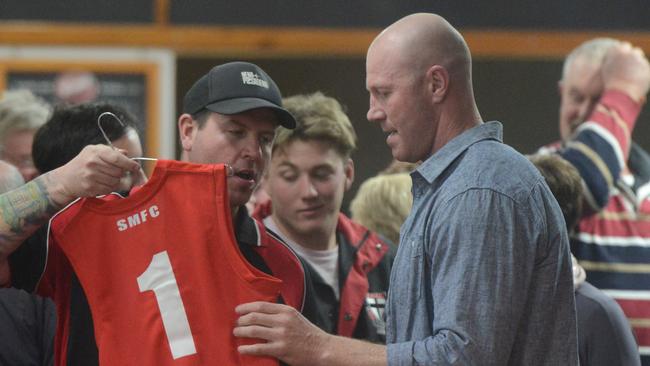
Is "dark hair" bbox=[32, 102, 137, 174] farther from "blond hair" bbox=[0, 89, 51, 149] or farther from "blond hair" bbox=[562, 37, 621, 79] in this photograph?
Answer: "blond hair" bbox=[562, 37, 621, 79]

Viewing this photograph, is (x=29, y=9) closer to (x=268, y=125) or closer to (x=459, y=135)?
(x=268, y=125)

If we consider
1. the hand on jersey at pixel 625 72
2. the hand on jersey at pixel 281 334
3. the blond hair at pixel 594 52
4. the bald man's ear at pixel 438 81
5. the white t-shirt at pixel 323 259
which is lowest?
the hand on jersey at pixel 281 334

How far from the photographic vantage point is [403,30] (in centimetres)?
235

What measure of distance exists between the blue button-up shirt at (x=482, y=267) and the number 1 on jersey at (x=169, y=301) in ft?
1.55

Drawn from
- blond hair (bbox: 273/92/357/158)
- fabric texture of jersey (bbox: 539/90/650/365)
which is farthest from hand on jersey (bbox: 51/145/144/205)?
fabric texture of jersey (bbox: 539/90/650/365)

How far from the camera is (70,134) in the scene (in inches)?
117

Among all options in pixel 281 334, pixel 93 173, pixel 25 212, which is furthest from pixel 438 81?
pixel 25 212

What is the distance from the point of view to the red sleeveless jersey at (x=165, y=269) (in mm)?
2359

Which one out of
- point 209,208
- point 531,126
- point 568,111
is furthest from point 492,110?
point 209,208

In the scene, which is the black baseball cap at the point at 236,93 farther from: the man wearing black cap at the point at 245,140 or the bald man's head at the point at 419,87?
the bald man's head at the point at 419,87

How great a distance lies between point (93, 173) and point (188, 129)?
51cm

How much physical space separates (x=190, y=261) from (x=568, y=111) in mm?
2586

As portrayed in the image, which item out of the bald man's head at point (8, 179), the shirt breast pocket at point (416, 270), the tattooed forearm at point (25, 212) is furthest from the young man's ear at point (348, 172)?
the tattooed forearm at point (25, 212)

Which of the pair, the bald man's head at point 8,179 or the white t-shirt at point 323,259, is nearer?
the bald man's head at point 8,179
